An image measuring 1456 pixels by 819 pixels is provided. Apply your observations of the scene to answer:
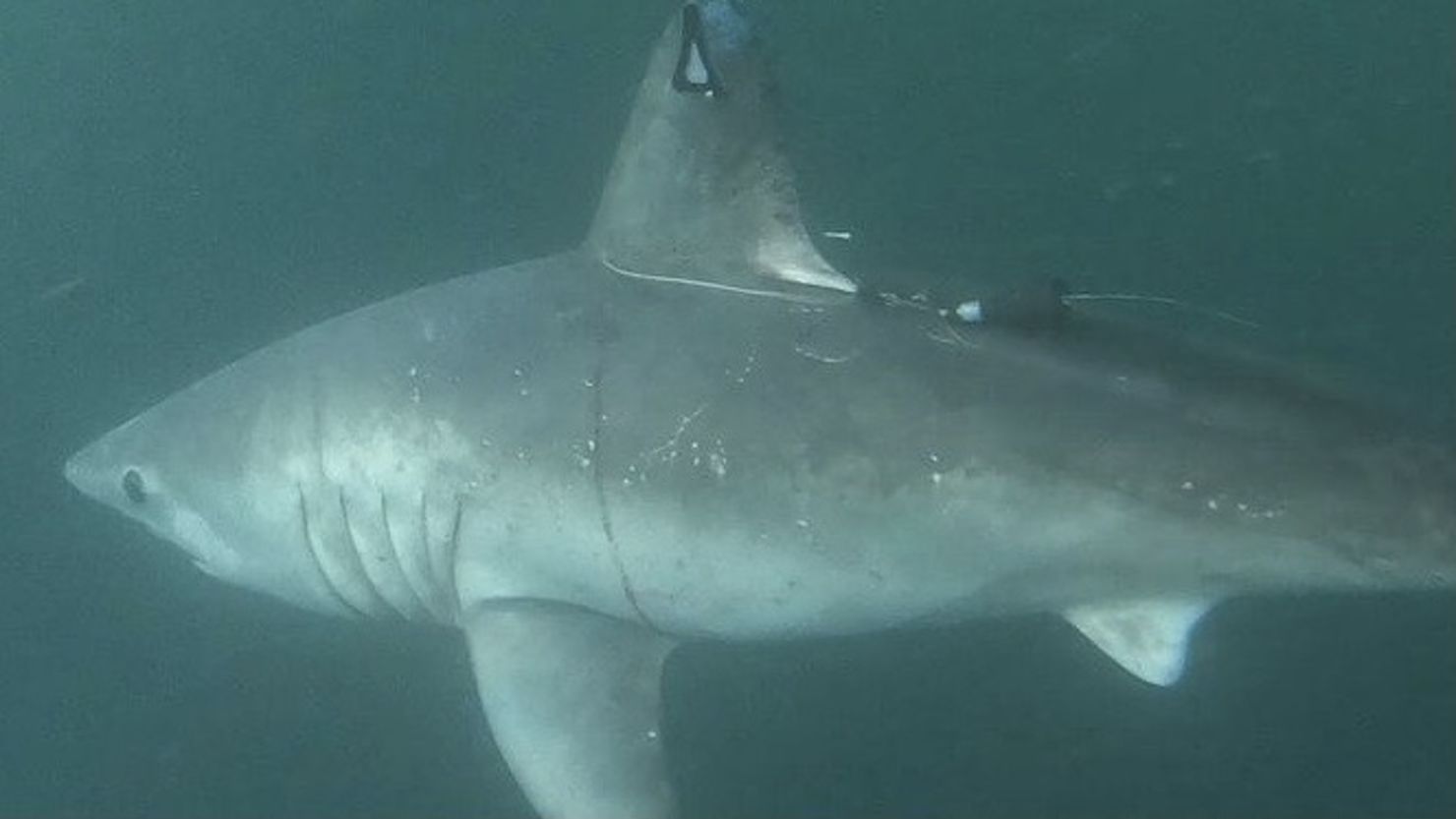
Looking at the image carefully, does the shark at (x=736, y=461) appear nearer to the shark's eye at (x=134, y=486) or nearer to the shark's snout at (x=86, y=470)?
the shark's eye at (x=134, y=486)

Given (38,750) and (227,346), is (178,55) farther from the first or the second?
(38,750)

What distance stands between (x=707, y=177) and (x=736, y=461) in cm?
121

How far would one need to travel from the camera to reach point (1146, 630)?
601cm

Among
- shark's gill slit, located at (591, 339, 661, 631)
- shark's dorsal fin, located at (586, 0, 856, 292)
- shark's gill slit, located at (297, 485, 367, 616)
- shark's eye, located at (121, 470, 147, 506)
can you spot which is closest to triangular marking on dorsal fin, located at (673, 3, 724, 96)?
shark's dorsal fin, located at (586, 0, 856, 292)

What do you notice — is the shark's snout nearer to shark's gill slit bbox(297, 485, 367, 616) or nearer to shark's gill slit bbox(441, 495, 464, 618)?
shark's gill slit bbox(297, 485, 367, 616)

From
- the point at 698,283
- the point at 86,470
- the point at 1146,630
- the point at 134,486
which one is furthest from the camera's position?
the point at 86,470

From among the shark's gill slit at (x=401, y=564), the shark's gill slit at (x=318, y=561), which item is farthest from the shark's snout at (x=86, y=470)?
the shark's gill slit at (x=401, y=564)

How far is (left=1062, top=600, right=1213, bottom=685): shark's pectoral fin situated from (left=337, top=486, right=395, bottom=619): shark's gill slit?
3.29 meters

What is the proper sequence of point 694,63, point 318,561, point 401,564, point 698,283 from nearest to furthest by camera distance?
point 694,63, point 698,283, point 401,564, point 318,561

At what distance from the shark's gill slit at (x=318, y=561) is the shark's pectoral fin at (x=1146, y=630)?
3.58 m

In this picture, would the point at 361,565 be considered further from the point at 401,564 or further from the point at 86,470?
the point at 86,470

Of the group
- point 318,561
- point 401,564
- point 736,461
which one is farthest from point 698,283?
point 318,561

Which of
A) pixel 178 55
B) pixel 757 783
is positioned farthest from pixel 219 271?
pixel 757 783

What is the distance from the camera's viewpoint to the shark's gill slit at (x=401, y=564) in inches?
276
